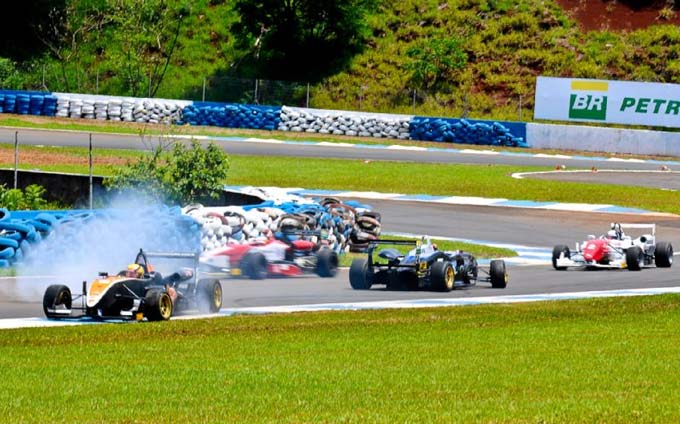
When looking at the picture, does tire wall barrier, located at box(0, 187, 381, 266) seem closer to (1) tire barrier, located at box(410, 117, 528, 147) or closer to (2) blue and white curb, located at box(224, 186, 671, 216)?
(2) blue and white curb, located at box(224, 186, 671, 216)

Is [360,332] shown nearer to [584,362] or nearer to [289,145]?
[584,362]

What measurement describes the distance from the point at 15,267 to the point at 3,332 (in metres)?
6.83

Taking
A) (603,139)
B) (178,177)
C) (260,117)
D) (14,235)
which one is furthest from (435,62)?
(14,235)

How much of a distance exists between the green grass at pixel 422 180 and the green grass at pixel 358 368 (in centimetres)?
2156

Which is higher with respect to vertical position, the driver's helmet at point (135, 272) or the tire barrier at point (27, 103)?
the tire barrier at point (27, 103)

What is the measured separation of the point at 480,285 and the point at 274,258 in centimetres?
330

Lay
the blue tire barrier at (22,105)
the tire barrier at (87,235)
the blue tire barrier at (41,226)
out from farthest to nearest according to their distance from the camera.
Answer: the blue tire barrier at (22,105), the blue tire barrier at (41,226), the tire barrier at (87,235)

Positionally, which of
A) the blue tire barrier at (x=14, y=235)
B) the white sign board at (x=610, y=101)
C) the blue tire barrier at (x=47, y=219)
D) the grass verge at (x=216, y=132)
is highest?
the white sign board at (x=610, y=101)

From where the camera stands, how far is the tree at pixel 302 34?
2389 inches

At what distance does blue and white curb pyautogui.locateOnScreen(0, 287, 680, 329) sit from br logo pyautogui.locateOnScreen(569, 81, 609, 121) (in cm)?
3358

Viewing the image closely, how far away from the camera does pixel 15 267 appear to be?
20672mm

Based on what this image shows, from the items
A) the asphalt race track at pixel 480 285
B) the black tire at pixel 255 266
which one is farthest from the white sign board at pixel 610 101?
the black tire at pixel 255 266

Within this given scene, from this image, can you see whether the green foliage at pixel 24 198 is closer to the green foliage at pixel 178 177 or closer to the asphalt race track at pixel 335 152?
the green foliage at pixel 178 177

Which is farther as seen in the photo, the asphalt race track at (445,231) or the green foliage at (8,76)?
the green foliage at (8,76)
